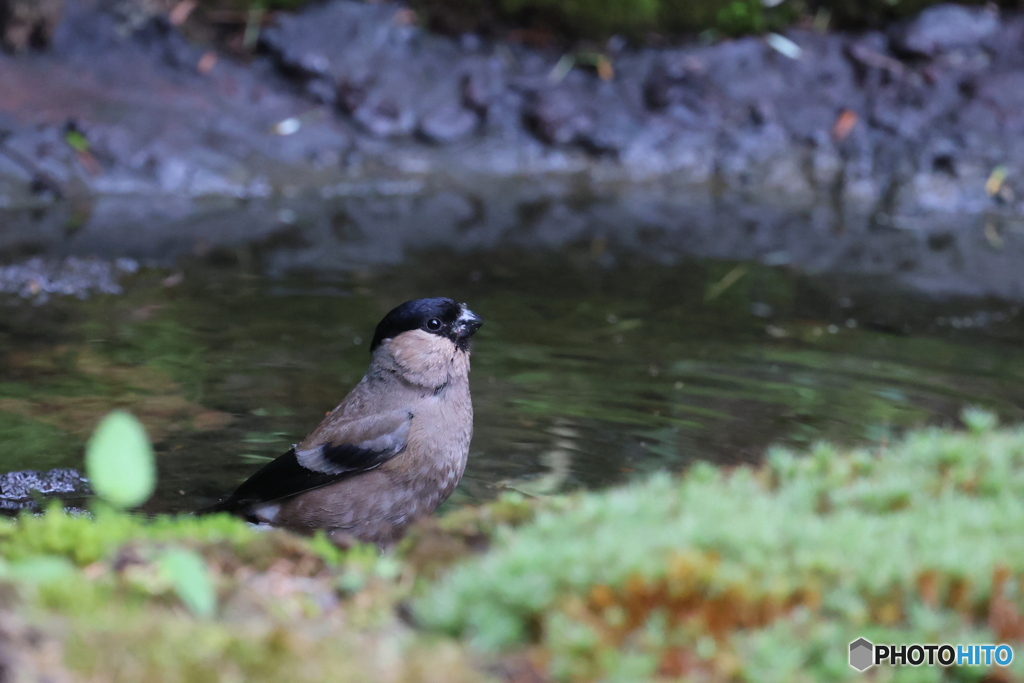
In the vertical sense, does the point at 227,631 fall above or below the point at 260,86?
below

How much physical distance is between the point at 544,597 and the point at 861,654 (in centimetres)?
71

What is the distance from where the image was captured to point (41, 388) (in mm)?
6152

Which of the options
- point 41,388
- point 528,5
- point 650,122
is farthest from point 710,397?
point 528,5

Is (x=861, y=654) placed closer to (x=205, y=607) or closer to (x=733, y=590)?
(x=733, y=590)

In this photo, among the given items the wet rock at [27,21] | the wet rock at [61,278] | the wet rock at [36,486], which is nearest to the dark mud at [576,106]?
the wet rock at [27,21]

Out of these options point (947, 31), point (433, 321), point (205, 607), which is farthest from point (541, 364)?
point (947, 31)

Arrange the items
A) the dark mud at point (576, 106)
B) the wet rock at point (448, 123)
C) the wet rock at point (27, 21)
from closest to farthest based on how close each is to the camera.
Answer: the wet rock at point (27, 21)
the dark mud at point (576, 106)
the wet rock at point (448, 123)

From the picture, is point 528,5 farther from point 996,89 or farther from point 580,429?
point 580,429

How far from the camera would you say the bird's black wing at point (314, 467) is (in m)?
4.77

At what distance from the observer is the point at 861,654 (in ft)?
7.60

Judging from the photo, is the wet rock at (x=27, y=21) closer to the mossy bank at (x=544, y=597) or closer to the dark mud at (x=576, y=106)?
the dark mud at (x=576, y=106)

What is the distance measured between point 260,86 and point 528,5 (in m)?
3.57

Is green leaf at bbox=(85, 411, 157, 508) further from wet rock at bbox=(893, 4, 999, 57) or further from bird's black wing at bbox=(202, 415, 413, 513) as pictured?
wet rock at bbox=(893, 4, 999, 57)

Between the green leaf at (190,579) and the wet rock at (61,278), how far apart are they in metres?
6.19
